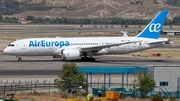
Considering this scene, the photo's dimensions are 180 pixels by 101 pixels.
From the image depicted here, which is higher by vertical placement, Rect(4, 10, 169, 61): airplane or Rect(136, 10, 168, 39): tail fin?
Rect(136, 10, 168, 39): tail fin

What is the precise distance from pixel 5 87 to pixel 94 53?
1260 inches

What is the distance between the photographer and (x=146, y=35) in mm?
85750

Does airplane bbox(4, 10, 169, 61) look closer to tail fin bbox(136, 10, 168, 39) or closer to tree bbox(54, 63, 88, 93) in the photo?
tail fin bbox(136, 10, 168, 39)

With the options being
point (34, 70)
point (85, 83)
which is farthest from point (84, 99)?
point (34, 70)

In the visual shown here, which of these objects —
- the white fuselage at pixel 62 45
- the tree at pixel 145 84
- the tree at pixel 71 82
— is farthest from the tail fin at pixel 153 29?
the tree at pixel 145 84

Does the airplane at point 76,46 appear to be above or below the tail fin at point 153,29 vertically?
below

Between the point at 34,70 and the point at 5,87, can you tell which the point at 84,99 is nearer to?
the point at 5,87

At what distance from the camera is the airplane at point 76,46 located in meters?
81.0

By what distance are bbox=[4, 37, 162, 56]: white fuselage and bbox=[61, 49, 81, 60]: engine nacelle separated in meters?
1.20

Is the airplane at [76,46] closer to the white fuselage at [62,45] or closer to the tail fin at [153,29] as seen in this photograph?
the white fuselage at [62,45]

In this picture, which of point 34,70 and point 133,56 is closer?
point 34,70

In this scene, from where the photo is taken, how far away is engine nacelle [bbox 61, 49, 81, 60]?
7994 centimetres

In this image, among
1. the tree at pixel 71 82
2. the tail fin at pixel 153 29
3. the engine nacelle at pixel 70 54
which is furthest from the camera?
the tail fin at pixel 153 29

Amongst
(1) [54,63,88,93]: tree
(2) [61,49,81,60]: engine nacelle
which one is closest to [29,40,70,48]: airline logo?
(2) [61,49,81,60]: engine nacelle
